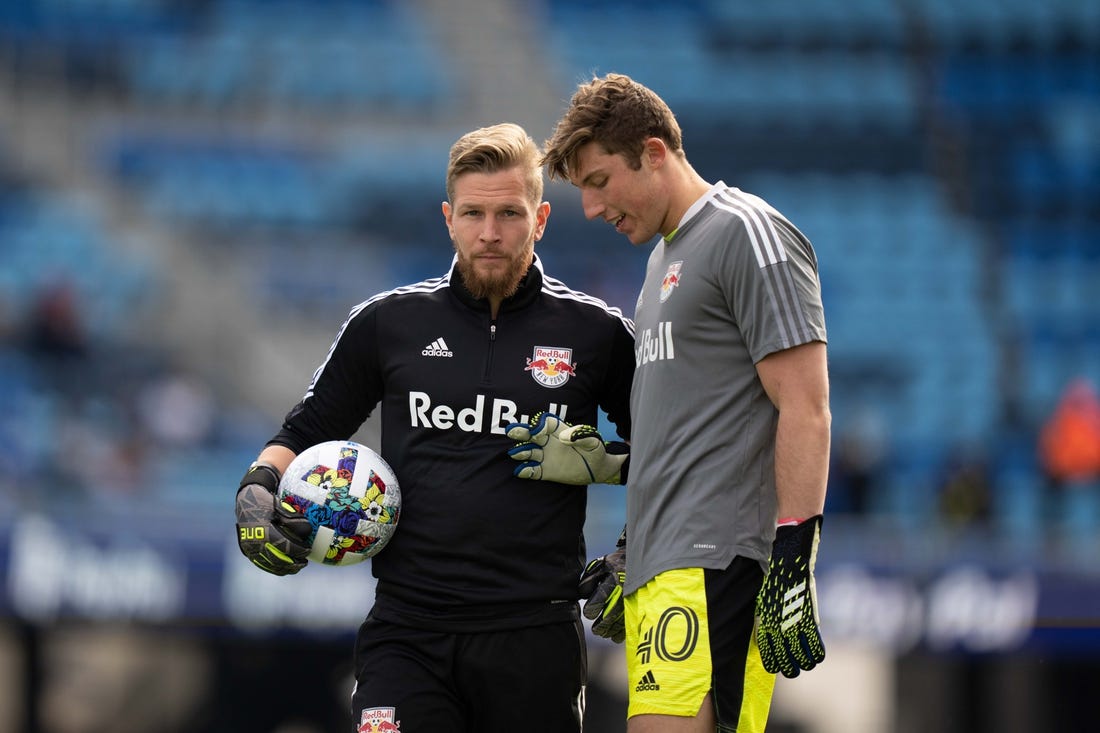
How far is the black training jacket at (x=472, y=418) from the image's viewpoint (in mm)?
4340

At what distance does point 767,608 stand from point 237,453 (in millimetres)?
10220

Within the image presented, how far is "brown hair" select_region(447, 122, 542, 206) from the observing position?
4.32 metres

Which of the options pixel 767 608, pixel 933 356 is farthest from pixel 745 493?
pixel 933 356

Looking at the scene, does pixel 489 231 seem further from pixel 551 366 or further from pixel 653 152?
pixel 653 152

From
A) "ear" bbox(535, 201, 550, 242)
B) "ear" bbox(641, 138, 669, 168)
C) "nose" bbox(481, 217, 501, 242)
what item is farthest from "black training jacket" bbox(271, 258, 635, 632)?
"ear" bbox(641, 138, 669, 168)

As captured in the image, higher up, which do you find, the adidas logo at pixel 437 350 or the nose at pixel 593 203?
the nose at pixel 593 203

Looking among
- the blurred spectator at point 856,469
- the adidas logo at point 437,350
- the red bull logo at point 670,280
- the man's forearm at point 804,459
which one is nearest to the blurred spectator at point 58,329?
the blurred spectator at point 856,469

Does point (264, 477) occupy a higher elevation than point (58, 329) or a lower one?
lower

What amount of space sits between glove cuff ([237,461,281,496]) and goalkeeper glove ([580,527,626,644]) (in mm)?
902

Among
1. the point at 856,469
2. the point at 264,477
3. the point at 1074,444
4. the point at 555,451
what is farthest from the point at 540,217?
the point at 1074,444

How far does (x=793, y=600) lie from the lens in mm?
3717

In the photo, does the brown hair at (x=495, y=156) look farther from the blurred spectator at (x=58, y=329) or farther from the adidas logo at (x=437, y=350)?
the blurred spectator at (x=58, y=329)

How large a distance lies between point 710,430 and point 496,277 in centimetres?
83

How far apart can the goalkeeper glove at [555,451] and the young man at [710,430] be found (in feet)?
0.81
